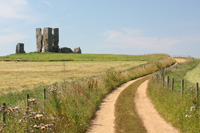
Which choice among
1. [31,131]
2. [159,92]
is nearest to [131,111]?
[159,92]

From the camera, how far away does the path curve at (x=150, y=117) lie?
36.9 ft

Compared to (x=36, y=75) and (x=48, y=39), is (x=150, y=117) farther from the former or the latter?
(x=48, y=39)

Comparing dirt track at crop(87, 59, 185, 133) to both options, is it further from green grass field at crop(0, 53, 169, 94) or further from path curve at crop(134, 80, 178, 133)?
green grass field at crop(0, 53, 169, 94)

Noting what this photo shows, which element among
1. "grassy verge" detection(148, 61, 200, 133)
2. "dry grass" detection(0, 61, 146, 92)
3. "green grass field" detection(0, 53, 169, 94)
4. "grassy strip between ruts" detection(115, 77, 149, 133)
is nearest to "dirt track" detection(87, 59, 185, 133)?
"grassy strip between ruts" detection(115, 77, 149, 133)

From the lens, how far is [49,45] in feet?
289

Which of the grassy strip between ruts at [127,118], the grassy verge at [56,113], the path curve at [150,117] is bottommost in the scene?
the path curve at [150,117]

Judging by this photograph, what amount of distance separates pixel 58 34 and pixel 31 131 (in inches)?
3288

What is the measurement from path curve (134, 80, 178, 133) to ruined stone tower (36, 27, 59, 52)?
70.5 m

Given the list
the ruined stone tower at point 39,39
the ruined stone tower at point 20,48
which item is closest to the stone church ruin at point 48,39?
the ruined stone tower at point 39,39

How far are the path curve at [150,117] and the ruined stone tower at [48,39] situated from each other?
231ft

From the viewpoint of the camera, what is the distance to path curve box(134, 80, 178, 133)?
11258 millimetres

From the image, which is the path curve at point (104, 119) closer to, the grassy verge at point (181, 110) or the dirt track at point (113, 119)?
the dirt track at point (113, 119)

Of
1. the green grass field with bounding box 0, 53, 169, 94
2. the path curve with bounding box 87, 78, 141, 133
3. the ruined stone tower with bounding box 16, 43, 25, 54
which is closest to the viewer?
the path curve with bounding box 87, 78, 141, 133

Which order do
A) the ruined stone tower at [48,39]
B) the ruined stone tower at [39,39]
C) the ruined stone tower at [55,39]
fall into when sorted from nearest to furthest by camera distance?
1. the ruined stone tower at [48,39]
2. the ruined stone tower at [39,39]
3. the ruined stone tower at [55,39]
